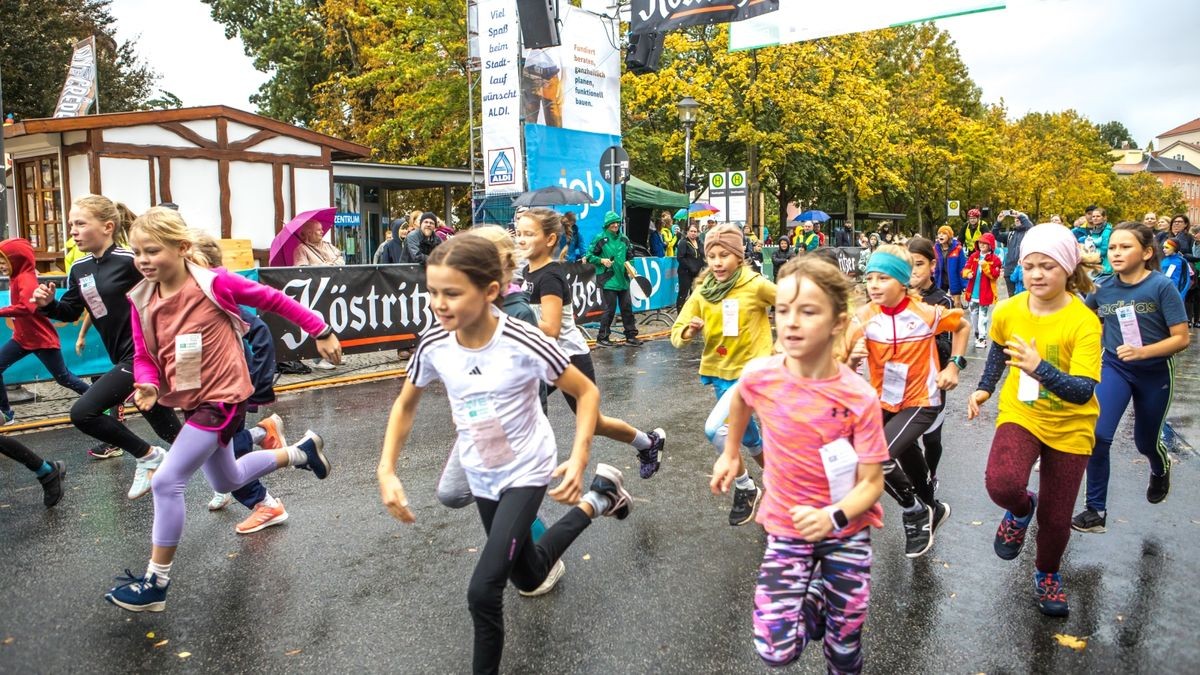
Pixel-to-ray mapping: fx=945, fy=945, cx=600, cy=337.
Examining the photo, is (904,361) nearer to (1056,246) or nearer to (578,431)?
(1056,246)

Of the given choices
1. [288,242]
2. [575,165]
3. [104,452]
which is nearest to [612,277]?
[575,165]

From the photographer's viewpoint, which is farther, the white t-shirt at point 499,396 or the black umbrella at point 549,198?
the black umbrella at point 549,198

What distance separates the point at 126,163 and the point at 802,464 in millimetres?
17722

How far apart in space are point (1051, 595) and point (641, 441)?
2353 mm

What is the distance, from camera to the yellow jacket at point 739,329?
5371 mm

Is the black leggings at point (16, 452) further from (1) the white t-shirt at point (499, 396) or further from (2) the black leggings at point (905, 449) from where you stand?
(2) the black leggings at point (905, 449)

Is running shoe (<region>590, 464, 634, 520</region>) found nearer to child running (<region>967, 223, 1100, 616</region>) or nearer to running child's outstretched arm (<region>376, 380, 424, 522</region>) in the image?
running child's outstretched arm (<region>376, 380, 424, 522</region>)

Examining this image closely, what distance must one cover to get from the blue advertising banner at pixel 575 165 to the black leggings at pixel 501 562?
1455 cm

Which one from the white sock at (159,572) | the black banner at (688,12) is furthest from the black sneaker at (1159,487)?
the black banner at (688,12)

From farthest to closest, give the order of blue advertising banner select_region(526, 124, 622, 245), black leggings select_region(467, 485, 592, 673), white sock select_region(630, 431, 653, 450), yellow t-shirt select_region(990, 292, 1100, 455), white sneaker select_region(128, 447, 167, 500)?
1. blue advertising banner select_region(526, 124, 622, 245)
2. white sneaker select_region(128, 447, 167, 500)
3. white sock select_region(630, 431, 653, 450)
4. yellow t-shirt select_region(990, 292, 1100, 455)
5. black leggings select_region(467, 485, 592, 673)

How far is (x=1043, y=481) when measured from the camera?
4.13m

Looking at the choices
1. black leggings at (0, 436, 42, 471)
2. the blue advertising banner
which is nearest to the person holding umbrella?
the blue advertising banner

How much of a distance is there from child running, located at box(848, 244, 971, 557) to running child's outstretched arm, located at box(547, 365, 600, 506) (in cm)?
175

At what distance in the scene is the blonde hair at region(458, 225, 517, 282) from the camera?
11.5 feet
